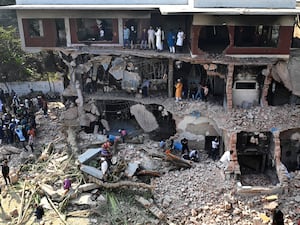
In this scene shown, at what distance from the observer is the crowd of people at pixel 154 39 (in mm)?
23469

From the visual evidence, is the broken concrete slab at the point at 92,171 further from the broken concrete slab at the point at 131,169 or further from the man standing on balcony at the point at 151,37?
the man standing on balcony at the point at 151,37

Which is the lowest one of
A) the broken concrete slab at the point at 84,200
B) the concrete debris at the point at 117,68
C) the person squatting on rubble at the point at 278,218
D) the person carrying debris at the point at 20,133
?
the broken concrete slab at the point at 84,200

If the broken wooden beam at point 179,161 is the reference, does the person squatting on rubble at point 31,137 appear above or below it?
above

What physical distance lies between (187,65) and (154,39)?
282 cm

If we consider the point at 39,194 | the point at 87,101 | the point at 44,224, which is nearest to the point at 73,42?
the point at 87,101

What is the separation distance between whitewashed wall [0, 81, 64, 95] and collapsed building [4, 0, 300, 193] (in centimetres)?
532

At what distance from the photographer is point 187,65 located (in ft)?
83.0

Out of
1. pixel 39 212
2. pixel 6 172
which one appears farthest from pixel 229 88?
pixel 6 172

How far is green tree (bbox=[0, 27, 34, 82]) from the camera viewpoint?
101ft

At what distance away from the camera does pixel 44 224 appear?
17.5 meters

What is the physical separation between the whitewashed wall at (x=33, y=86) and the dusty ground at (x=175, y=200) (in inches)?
453

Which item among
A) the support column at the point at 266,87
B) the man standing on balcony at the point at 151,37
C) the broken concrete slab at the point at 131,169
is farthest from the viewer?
the man standing on balcony at the point at 151,37

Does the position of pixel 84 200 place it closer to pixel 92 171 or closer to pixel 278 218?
pixel 92 171

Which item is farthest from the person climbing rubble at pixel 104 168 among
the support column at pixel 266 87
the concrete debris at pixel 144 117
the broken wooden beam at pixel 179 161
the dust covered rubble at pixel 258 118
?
the support column at pixel 266 87
